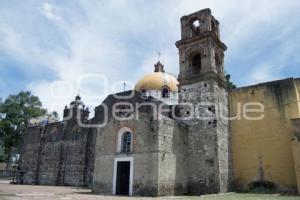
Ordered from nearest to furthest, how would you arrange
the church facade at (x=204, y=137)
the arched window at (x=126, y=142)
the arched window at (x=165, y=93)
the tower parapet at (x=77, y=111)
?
the church facade at (x=204, y=137) → the arched window at (x=126, y=142) → the arched window at (x=165, y=93) → the tower parapet at (x=77, y=111)

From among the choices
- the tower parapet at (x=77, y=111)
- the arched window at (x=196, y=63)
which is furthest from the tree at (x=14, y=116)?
the arched window at (x=196, y=63)

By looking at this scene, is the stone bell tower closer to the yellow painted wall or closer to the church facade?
the church facade

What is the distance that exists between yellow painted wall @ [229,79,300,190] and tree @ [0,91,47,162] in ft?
92.2

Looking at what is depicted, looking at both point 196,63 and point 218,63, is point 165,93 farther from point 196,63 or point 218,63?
point 218,63

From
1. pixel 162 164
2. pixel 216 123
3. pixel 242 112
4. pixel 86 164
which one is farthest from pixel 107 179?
pixel 86 164

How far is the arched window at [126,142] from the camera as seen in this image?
1616cm

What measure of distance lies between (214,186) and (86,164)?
14.0 m

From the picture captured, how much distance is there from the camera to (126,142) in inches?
642

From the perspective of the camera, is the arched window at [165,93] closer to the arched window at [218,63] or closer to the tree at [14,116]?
the arched window at [218,63]

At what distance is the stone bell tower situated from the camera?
1658 cm

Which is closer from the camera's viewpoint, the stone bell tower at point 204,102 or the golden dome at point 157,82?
the stone bell tower at point 204,102

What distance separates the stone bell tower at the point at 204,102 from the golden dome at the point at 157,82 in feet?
26.0

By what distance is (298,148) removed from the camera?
14883 millimetres

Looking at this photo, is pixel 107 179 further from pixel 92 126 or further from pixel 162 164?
pixel 92 126
